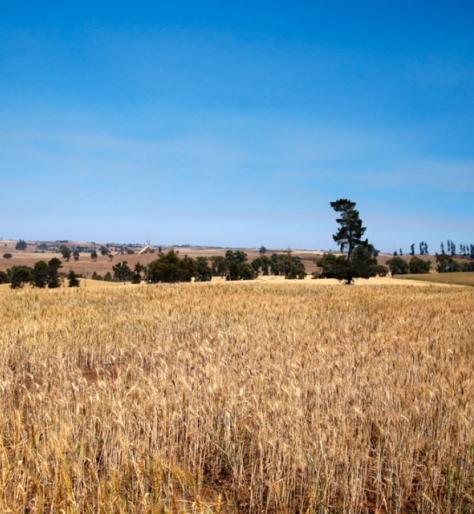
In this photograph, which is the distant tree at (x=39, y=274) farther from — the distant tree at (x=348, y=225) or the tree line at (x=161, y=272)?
the distant tree at (x=348, y=225)

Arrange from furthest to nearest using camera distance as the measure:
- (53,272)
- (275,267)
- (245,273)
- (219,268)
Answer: (275,267), (219,268), (245,273), (53,272)

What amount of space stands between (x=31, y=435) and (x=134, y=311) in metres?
11.8

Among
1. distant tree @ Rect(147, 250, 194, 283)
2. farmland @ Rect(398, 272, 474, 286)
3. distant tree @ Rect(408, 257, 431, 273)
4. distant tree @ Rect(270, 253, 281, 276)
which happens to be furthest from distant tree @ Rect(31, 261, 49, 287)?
distant tree @ Rect(408, 257, 431, 273)

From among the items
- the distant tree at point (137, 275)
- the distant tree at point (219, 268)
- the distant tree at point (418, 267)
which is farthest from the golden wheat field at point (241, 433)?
the distant tree at point (418, 267)

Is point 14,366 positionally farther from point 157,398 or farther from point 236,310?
point 236,310

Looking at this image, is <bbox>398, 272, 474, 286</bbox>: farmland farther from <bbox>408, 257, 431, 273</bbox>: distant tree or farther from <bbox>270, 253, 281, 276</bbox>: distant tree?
<bbox>270, 253, 281, 276</bbox>: distant tree

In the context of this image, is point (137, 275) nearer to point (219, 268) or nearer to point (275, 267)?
point (219, 268)

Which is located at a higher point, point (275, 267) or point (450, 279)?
point (275, 267)

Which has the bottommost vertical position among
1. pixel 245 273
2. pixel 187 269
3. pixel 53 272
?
pixel 245 273

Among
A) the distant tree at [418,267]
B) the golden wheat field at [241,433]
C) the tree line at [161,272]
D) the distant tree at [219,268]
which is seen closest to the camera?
the golden wheat field at [241,433]

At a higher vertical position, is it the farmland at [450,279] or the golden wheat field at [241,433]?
the golden wheat field at [241,433]

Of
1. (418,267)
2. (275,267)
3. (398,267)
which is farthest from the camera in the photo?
(275,267)

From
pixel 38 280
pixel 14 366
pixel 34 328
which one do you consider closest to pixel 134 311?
pixel 34 328

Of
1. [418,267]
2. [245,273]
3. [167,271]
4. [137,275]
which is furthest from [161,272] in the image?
[418,267]
